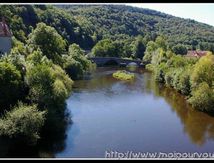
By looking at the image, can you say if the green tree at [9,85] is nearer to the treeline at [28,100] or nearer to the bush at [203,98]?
the treeline at [28,100]

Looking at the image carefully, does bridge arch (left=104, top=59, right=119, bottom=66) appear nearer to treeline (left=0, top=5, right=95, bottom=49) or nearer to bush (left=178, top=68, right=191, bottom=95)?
treeline (left=0, top=5, right=95, bottom=49)

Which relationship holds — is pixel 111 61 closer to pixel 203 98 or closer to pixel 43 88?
pixel 203 98

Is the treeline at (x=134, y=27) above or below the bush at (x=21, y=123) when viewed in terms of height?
below

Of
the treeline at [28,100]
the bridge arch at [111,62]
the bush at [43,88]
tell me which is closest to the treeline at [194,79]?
the treeline at [28,100]

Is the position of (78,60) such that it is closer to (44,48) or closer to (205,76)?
(44,48)

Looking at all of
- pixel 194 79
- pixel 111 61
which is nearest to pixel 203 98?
pixel 194 79

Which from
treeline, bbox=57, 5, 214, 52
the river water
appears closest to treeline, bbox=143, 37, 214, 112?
the river water

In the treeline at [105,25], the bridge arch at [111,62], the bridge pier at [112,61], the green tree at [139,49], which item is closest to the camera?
the treeline at [105,25]
